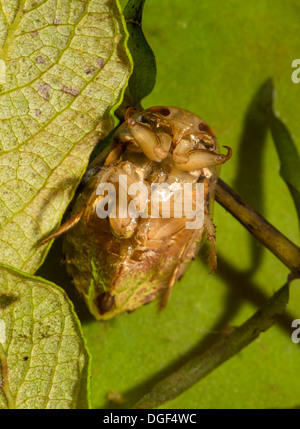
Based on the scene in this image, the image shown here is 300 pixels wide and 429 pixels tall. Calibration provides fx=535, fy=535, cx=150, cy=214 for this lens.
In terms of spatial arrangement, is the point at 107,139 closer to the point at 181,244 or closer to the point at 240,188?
the point at 181,244

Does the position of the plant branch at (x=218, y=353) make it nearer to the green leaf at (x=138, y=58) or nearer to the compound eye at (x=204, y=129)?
the compound eye at (x=204, y=129)

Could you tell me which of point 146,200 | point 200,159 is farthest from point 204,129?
point 146,200
